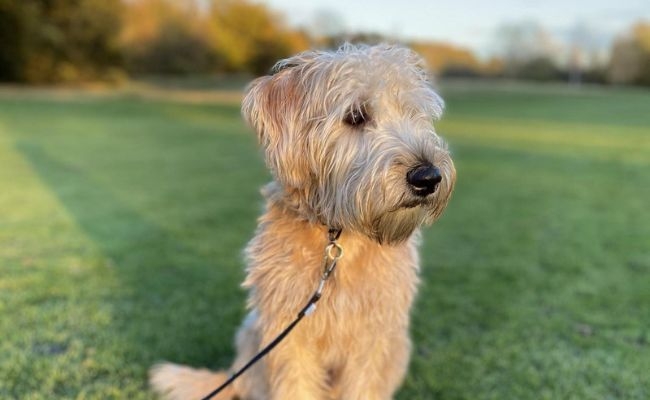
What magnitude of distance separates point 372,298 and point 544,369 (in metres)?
1.82

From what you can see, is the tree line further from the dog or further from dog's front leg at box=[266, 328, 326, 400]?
dog's front leg at box=[266, 328, 326, 400]

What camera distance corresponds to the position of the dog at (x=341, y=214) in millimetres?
2680

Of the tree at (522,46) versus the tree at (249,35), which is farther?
the tree at (522,46)

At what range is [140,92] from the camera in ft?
127

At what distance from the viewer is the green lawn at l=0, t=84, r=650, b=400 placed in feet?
13.2

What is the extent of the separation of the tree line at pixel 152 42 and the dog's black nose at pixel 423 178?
19.8m

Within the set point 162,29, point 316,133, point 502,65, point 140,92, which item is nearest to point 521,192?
point 316,133

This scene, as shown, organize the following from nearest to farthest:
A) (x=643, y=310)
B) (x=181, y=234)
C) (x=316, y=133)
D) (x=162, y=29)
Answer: (x=316, y=133)
(x=643, y=310)
(x=181, y=234)
(x=162, y=29)

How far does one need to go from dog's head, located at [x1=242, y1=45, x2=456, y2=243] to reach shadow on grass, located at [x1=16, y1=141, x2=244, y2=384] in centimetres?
210

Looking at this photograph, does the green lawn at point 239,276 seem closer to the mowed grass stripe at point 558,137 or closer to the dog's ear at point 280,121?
the dog's ear at point 280,121

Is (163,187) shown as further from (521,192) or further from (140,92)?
(140,92)

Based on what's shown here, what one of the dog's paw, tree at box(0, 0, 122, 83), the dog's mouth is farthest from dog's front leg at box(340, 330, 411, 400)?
tree at box(0, 0, 122, 83)

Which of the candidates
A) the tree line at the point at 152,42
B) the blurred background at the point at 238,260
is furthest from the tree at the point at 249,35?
the blurred background at the point at 238,260

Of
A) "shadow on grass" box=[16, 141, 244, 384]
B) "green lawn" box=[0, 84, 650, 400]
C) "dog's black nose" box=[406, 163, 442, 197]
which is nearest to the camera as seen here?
"dog's black nose" box=[406, 163, 442, 197]
